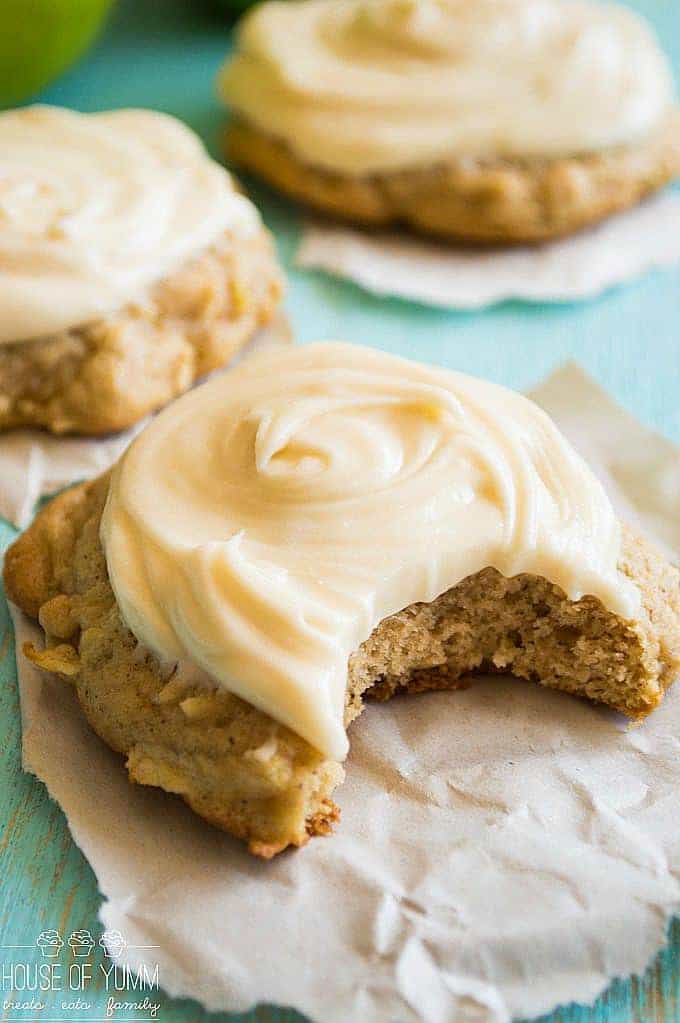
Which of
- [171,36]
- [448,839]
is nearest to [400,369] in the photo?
[448,839]

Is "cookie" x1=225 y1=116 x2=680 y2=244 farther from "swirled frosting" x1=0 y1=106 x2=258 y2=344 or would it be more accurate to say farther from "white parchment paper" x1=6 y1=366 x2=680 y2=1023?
"white parchment paper" x1=6 y1=366 x2=680 y2=1023

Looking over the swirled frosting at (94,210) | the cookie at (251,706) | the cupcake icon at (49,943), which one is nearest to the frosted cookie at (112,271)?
the swirled frosting at (94,210)

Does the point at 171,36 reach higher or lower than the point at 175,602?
lower

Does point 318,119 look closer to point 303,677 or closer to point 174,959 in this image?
point 303,677

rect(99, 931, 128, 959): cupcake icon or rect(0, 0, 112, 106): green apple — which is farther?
rect(0, 0, 112, 106): green apple

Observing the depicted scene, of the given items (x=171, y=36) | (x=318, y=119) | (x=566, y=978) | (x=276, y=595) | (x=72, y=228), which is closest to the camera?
(x=566, y=978)

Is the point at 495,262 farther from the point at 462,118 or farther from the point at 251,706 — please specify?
the point at 251,706

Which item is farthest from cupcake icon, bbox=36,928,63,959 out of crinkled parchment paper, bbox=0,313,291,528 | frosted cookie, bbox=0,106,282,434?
frosted cookie, bbox=0,106,282,434
